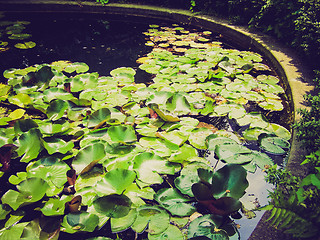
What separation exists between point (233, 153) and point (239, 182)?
43 centimetres

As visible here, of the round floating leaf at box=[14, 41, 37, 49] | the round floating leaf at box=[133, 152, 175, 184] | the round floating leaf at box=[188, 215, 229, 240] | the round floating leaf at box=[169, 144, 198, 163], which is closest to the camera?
the round floating leaf at box=[188, 215, 229, 240]

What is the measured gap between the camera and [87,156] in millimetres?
1717

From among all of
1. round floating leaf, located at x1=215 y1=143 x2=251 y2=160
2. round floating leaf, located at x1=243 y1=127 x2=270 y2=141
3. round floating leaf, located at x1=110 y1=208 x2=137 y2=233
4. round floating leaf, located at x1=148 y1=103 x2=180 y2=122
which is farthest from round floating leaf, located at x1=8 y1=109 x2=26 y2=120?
round floating leaf, located at x1=243 y1=127 x2=270 y2=141

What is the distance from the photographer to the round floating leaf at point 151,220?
1.28 metres

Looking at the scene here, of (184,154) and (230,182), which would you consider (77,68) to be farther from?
(230,182)

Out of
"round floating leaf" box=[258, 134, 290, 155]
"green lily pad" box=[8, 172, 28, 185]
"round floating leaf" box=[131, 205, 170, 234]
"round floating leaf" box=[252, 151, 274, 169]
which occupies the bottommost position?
"green lily pad" box=[8, 172, 28, 185]

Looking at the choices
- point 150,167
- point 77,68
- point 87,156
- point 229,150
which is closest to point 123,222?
point 150,167

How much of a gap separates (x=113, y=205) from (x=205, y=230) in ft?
1.82

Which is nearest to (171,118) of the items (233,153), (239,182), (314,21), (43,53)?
(233,153)

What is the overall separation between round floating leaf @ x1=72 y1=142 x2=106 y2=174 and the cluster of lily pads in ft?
11.5

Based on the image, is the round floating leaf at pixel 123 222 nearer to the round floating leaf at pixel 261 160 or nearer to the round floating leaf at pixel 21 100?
the round floating leaf at pixel 261 160

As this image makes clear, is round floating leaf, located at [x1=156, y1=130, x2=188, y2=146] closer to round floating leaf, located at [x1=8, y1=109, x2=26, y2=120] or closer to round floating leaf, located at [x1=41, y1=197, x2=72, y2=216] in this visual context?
round floating leaf, located at [x1=41, y1=197, x2=72, y2=216]

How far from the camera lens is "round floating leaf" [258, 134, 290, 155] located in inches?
73.4

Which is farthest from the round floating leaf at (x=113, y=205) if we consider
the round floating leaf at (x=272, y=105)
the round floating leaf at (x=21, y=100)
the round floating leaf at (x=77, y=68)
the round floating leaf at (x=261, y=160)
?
the round floating leaf at (x=77, y=68)
